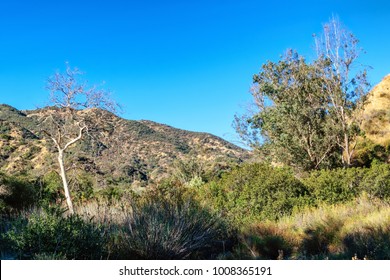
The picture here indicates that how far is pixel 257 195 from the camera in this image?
39.4 ft

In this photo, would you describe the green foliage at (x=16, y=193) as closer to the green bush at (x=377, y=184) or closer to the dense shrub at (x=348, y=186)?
the dense shrub at (x=348, y=186)

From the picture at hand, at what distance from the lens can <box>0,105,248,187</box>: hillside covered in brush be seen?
591 inches

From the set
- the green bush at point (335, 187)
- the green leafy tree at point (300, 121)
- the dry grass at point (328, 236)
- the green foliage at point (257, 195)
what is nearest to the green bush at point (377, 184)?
the green bush at point (335, 187)

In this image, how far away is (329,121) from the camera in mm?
19391

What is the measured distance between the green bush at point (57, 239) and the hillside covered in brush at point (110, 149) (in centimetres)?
848

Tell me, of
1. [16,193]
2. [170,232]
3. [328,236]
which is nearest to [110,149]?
[16,193]

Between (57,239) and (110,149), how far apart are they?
9026 millimetres

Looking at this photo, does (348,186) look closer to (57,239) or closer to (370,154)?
(57,239)

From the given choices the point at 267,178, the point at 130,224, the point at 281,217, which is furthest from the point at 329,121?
the point at 130,224

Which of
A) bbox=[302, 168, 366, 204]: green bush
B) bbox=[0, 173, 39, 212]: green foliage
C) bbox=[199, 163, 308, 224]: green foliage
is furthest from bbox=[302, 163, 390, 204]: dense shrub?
bbox=[0, 173, 39, 212]: green foliage

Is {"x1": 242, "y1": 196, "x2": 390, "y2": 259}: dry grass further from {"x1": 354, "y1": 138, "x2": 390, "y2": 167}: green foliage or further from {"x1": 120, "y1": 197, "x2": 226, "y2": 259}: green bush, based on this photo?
{"x1": 354, "y1": 138, "x2": 390, "y2": 167}: green foliage

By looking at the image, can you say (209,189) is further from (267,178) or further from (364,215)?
(364,215)

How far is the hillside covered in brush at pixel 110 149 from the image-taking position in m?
15.0

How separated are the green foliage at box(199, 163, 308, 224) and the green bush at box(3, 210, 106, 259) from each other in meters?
5.16
